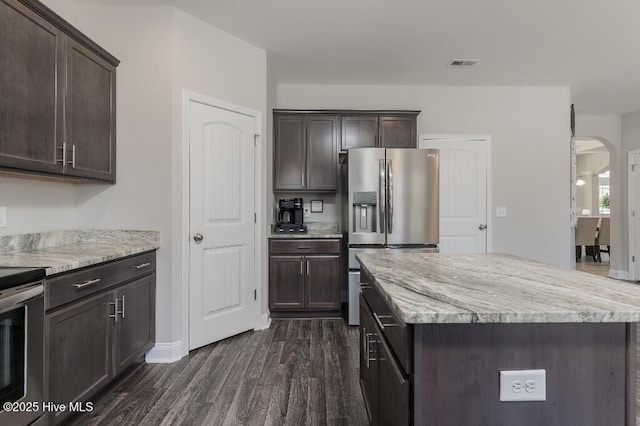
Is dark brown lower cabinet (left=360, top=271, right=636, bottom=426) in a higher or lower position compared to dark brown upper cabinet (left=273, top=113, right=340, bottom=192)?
lower

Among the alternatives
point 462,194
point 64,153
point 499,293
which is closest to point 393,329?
point 499,293

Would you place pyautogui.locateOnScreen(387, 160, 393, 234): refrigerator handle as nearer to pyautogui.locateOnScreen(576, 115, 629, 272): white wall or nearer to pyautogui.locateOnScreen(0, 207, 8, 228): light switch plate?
pyautogui.locateOnScreen(0, 207, 8, 228): light switch plate

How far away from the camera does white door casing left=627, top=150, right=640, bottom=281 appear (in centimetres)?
A: 542

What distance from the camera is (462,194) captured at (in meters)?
4.45

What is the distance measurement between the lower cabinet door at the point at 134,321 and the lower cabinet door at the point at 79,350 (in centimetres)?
9

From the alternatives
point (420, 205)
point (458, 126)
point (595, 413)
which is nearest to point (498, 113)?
point (458, 126)

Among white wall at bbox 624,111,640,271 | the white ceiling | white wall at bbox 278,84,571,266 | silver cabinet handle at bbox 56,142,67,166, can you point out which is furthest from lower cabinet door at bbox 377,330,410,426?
white wall at bbox 624,111,640,271

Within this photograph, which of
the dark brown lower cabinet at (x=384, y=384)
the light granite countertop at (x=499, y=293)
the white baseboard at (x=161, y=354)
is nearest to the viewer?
the light granite countertop at (x=499, y=293)

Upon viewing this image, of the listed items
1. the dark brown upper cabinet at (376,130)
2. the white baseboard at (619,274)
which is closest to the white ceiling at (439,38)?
the dark brown upper cabinet at (376,130)

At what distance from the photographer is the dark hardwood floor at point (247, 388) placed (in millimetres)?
1959

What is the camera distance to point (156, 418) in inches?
76.5

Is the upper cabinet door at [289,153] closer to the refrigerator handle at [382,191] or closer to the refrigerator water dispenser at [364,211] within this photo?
the refrigerator water dispenser at [364,211]

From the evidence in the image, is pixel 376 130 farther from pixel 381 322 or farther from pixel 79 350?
pixel 79 350

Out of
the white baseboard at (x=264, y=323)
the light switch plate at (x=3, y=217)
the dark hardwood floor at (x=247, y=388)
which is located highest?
the light switch plate at (x=3, y=217)
